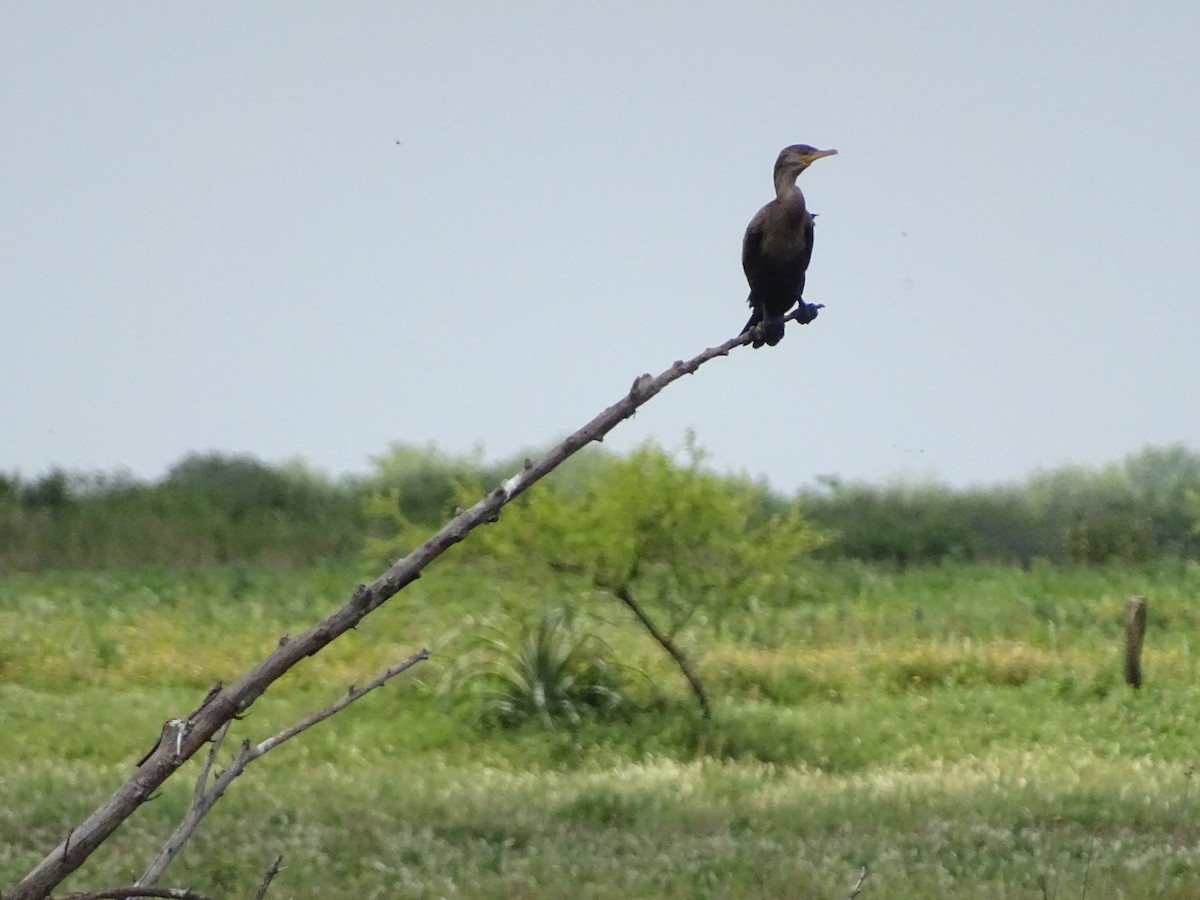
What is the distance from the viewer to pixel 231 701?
3.40 ft

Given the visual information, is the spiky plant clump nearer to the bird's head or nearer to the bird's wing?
the bird's wing

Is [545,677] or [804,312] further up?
[804,312]

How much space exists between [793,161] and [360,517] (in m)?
25.1

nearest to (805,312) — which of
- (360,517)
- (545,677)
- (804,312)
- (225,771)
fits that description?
(804,312)

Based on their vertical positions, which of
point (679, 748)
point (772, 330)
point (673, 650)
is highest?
point (772, 330)

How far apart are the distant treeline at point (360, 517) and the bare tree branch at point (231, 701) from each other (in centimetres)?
2298

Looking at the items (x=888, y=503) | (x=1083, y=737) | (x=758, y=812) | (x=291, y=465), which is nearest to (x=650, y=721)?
(x=1083, y=737)

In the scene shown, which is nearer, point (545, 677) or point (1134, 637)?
point (545, 677)

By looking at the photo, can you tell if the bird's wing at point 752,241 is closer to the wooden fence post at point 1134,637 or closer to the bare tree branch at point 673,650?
the bare tree branch at point 673,650

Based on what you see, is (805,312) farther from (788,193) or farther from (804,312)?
(788,193)

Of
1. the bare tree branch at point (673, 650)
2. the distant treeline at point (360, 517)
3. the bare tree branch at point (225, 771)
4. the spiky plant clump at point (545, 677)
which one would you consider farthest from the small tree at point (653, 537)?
the bare tree branch at point (225, 771)

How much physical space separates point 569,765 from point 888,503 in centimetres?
1422

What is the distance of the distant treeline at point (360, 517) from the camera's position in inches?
988

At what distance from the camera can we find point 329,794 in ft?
34.4
